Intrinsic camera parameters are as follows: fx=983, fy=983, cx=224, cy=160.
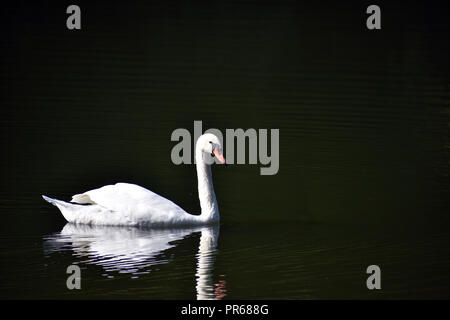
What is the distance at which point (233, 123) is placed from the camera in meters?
19.1

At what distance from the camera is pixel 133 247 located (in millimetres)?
11141

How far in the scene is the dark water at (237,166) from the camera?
34.0 ft

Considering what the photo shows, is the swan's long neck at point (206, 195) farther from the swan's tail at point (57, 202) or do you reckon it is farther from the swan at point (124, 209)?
the swan's tail at point (57, 202)

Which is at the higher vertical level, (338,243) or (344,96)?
(344,96)

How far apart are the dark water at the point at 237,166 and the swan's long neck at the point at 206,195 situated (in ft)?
0.80

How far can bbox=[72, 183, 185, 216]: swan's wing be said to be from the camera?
12.0 metres

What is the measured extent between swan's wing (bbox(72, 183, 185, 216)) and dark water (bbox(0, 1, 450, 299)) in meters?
0.27

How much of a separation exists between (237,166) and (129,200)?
369cm

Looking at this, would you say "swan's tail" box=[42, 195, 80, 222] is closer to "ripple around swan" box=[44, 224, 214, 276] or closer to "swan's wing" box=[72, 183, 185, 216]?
"ripple around swan" box=[44, 224, 214, 276]

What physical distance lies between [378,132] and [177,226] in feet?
24.0

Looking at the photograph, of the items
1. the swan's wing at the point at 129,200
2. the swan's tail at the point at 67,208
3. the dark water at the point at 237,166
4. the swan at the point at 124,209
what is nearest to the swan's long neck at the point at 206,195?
the swan at the point at 124,209

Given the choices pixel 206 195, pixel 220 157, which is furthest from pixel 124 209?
pixel 220 157

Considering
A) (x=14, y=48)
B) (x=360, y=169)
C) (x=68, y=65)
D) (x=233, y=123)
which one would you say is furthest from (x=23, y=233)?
(x=14, y=48)

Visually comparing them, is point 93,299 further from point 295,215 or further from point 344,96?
point 344,96
